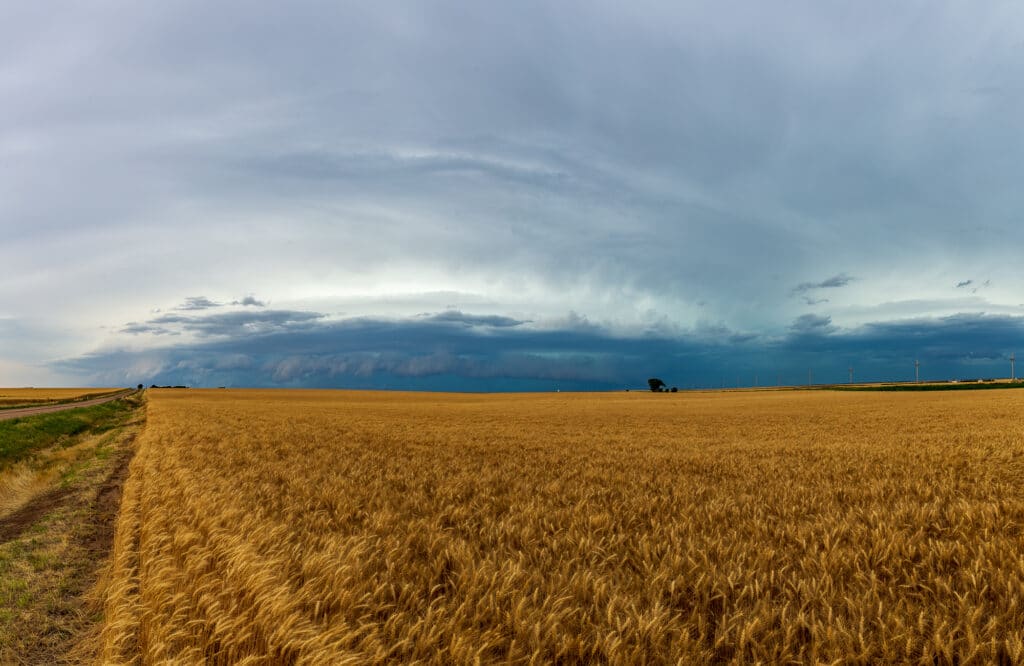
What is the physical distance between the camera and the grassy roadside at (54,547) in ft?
19.6

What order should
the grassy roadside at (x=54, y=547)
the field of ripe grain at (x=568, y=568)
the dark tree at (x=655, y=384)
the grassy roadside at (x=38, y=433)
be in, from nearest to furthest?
the field of ripe grain at (x=568, y=568), the grassy roadside at (x=54, y=547), the grassy roadside at (x=38, y=433), the dark tree at (x=655, y=384)

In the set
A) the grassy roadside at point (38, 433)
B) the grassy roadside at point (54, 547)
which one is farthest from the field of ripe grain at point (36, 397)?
the grassy roadside at point (54, 547)

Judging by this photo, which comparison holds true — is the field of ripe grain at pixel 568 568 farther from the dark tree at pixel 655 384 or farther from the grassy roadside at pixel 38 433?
the dark tree at pixel 655 384

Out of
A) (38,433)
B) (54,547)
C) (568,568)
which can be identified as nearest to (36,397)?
(38,433)

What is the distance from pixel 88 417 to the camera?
46.3 m

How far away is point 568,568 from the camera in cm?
515

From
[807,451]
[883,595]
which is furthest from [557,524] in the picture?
[807,451]

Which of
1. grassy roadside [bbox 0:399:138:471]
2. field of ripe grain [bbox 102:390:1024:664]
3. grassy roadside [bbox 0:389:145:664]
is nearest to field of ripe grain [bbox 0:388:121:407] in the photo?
grassy roadside [bbox 0:399:138:471]

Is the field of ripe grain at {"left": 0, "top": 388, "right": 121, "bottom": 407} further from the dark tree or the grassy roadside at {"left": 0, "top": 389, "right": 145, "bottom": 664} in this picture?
the dark tree

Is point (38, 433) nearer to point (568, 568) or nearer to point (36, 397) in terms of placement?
point (568, 568)

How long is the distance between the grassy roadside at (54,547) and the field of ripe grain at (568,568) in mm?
697

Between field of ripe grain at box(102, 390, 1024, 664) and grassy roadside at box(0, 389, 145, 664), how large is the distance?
0.70 meters

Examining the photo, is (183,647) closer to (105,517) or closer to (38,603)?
(38,603)

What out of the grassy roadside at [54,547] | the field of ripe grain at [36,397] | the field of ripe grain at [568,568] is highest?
the field of ripe grain at [568,568]
